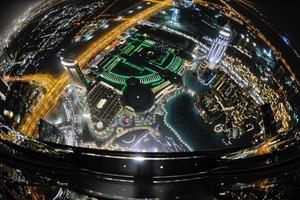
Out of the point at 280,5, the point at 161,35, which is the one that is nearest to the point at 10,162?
the point at 161,35

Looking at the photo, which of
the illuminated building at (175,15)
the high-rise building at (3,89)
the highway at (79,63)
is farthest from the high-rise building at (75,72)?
the illuminated building at (175,15)

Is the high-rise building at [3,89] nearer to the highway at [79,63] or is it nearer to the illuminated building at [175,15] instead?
the highway at [79,63]

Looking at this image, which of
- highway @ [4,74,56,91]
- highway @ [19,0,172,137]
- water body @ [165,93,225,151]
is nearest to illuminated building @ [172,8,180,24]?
highway @ [19,0,172,137]

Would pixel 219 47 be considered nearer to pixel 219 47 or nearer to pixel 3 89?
pixel 219 47

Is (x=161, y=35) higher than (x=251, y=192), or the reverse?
(x=161, y=35)

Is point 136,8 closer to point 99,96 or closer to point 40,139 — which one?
point 99,96

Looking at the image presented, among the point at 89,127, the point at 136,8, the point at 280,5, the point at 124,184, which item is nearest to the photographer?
the point at 124,184

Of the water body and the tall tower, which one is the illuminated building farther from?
the water body

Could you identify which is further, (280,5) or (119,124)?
(280,5)
